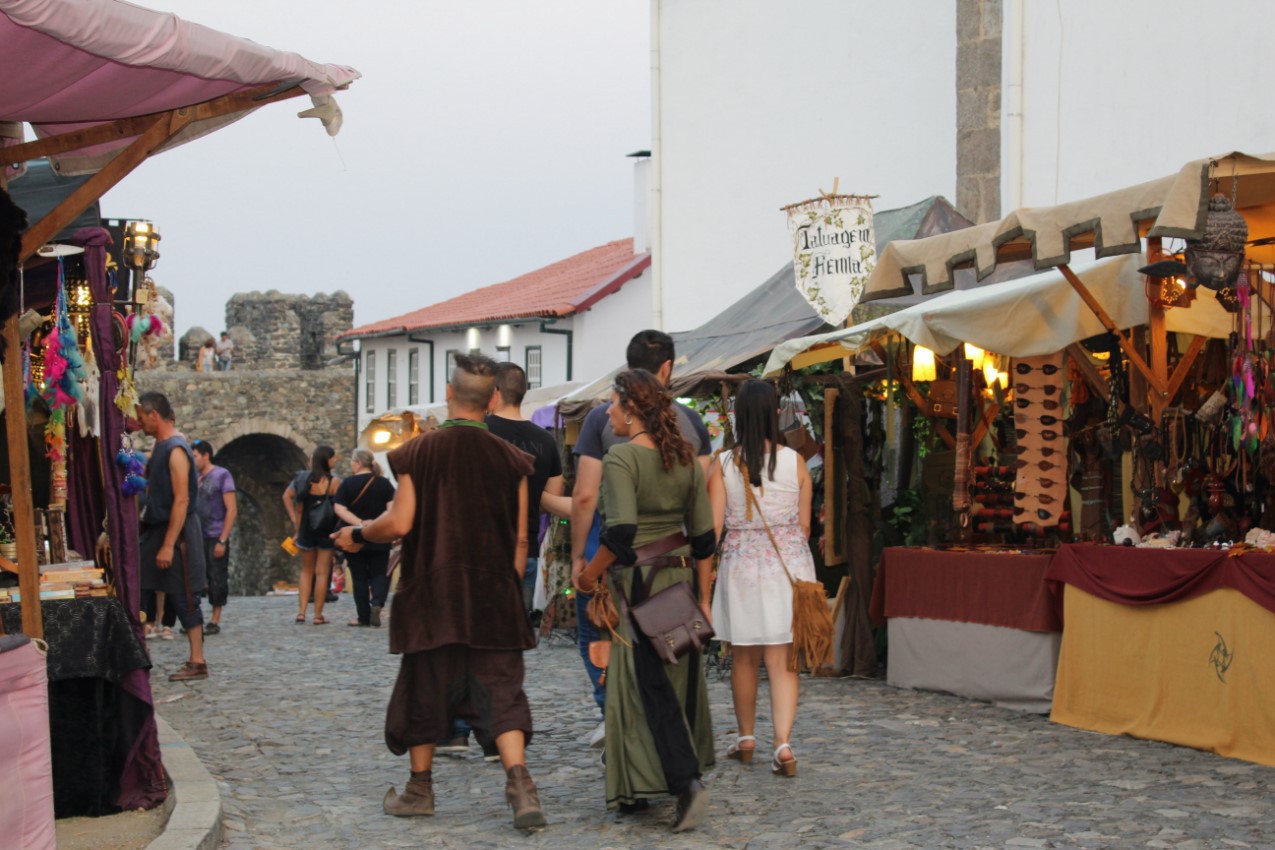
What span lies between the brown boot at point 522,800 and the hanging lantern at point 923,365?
254 inches

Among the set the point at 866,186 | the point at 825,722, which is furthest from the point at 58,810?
the point at 866,186

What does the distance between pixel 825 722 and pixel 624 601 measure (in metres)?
3.01

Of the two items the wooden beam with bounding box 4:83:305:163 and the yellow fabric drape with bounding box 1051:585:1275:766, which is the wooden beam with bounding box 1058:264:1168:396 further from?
the wooden beam with bounding box 4:83:305:163

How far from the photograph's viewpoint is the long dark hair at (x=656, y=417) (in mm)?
6480

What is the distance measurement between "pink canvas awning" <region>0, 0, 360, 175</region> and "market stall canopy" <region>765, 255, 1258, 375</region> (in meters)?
5.16

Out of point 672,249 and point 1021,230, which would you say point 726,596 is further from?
point 672,249

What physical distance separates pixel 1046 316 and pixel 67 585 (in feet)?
19.1

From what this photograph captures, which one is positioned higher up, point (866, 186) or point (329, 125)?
point (866, 186)

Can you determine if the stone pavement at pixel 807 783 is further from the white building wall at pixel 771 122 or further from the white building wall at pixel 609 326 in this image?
the white building wall at pixel 609 326

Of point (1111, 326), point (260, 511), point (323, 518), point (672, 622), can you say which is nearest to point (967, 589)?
point (1111, 326)

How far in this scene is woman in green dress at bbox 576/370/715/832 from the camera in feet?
20.4

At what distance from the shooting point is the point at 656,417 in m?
6.50

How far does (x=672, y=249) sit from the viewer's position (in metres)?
24.0

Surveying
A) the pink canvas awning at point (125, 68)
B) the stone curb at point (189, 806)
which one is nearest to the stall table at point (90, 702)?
the stone curb at point (189, 806)
